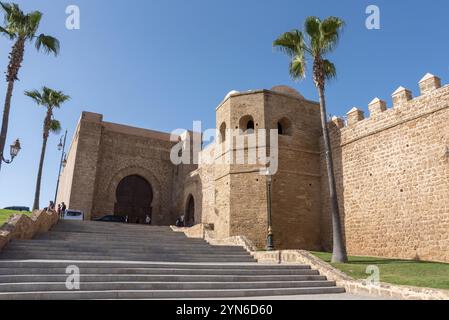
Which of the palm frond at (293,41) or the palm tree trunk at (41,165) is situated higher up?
the palm frond at (293,41)

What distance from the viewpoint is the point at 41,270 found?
21.1 feet

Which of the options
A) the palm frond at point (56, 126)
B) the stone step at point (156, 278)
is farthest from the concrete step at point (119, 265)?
the palm frond at point (56, 126)

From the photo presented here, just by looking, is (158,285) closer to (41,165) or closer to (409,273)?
(409,273)

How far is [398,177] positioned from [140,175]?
1626 cm

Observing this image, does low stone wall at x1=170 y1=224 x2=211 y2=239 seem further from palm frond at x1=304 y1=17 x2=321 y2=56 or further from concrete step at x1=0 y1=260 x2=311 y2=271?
palm frond at x1=304 y1=17 x2=321 y2=56

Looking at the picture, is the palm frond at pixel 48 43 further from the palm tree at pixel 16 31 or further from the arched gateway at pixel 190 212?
the arched gateway at pixel 190 212

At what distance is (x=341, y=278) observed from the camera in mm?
7820

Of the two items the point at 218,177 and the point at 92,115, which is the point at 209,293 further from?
the point at 92,115

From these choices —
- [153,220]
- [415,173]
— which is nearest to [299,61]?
[415,173]

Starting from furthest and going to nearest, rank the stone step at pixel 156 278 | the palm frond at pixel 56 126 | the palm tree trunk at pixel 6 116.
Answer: the palm frond at pixel 56 126, the palm tree trunk at pixel 6 116, the stone step at pixel 156 278

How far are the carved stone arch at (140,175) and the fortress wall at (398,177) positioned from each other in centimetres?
1240

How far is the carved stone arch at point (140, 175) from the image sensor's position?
2180 cm
